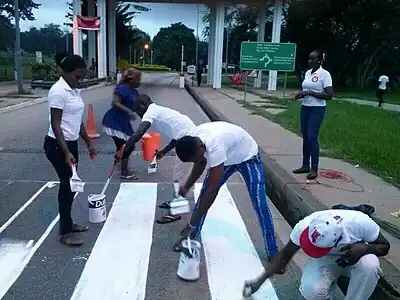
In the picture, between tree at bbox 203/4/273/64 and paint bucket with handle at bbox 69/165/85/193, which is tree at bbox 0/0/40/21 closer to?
tree at bbox 203/4/273/64

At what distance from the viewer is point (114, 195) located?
661cm

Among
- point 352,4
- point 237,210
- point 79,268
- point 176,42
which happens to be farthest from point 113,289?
point 176,42

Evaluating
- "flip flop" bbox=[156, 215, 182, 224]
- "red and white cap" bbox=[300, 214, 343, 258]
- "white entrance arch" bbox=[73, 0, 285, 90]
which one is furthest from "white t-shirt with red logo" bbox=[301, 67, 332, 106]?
"white entrance arch" bbox=[73, 0, 285, 90]

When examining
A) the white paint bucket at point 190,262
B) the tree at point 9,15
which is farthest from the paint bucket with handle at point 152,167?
the tree at point 9,15

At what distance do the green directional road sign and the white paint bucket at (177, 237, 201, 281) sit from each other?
1798 centimetres

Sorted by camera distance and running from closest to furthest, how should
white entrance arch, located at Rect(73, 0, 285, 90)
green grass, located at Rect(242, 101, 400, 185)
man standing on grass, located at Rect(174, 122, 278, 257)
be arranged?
man standing on grass, located at Rect(174, 122, 278, 257) < green grass, located at Rect(242, 101, 400, 185) < white entrance arch, located at Rect(73, 0, 285, 90)

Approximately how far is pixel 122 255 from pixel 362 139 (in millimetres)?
7675

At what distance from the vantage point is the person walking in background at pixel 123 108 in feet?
22.8

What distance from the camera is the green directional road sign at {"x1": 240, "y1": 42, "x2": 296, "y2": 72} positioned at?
2130cm

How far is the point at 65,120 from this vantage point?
4484 millimetres

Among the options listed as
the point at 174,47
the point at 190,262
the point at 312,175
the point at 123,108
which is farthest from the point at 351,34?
the point at 174,47

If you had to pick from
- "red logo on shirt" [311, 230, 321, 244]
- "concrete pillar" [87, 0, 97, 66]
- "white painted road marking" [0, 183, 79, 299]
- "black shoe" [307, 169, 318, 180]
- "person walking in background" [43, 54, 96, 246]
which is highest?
"concrete pillar" [87, 0, 97, 66]

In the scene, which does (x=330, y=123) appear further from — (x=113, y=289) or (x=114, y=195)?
(x=113, y=289)

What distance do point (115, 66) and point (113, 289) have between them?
37964 mm
